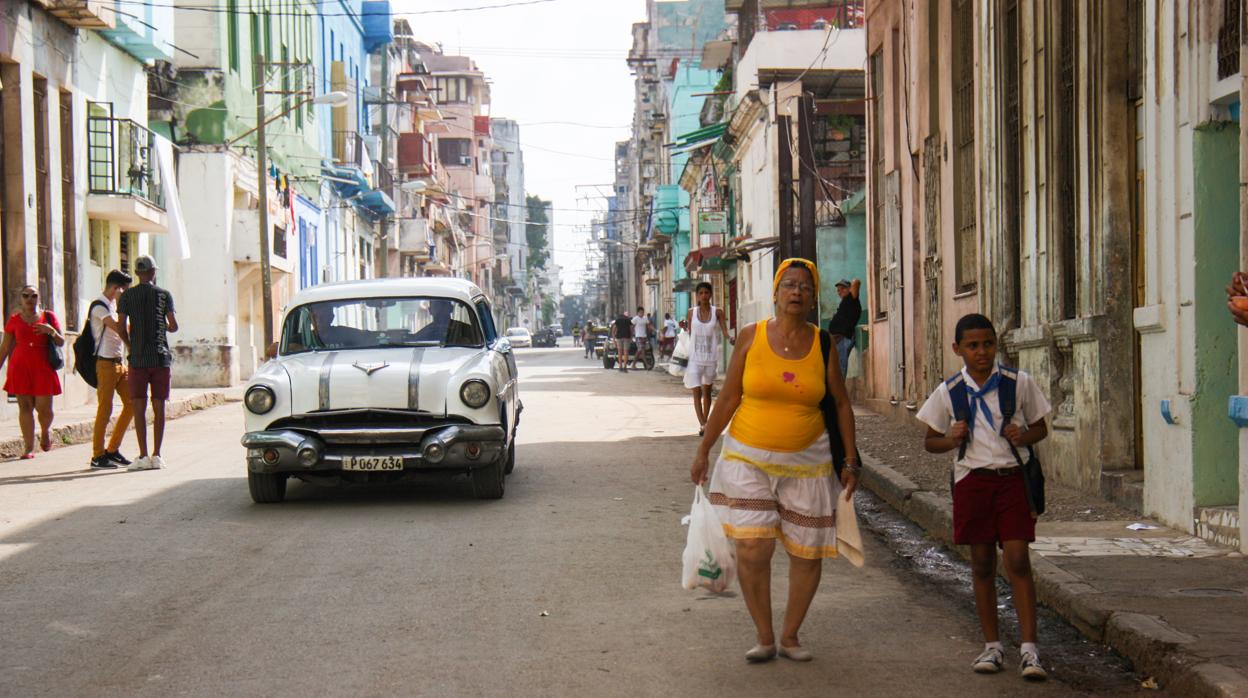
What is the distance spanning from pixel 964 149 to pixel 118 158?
1541 cm

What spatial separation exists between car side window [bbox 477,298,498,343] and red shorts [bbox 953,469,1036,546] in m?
6.50

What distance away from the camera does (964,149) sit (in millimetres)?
14602

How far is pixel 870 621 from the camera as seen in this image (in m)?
6.52

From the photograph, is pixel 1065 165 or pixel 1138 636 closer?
pixel 1138 636

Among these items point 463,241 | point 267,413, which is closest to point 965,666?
point 267,413

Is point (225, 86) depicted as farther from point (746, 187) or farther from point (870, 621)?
point (870, 621)

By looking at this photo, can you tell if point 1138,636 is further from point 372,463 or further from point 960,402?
point 372,463

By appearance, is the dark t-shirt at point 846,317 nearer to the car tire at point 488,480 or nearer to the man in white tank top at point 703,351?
the man in white tank top at point 703,351

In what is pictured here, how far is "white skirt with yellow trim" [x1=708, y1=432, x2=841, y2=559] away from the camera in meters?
5.66

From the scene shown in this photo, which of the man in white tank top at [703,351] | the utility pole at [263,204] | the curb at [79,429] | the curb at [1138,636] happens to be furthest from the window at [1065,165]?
the utility pole at [263,204]

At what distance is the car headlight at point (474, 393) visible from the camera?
33.4 ft

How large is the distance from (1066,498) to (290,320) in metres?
5.97

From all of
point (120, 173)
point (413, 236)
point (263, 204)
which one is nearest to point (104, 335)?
point (120, 173)

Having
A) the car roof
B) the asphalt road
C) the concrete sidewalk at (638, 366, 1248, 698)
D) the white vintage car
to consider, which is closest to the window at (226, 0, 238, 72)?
the car roof
